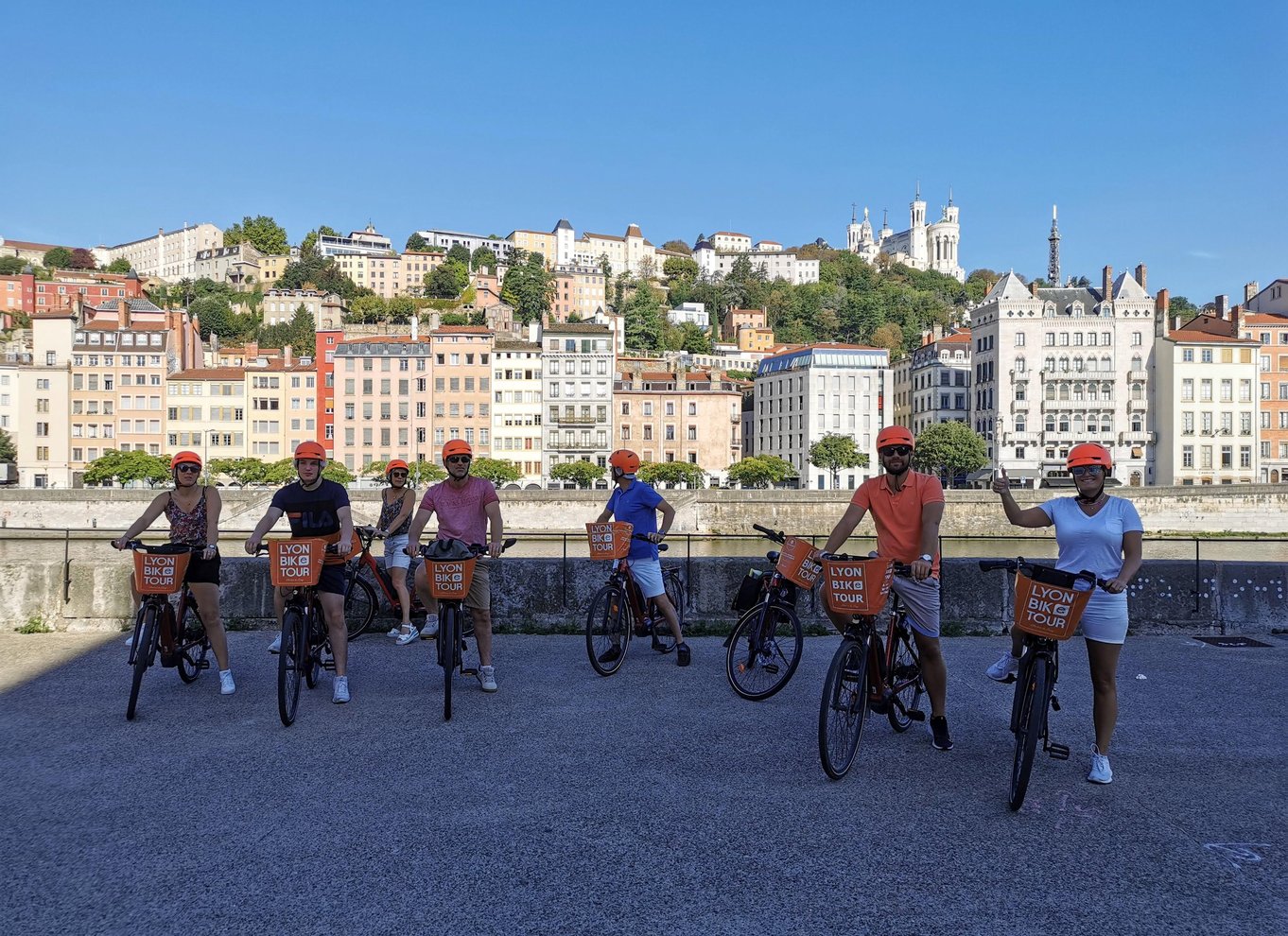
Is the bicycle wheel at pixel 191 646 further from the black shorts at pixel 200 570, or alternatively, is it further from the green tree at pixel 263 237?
the green tree at pixel 263 237

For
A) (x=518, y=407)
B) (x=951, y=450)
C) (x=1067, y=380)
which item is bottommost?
(x=951, y=450)

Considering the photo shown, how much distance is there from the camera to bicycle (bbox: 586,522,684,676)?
27.7ft

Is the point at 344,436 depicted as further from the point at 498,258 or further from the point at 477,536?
the point at 498,258

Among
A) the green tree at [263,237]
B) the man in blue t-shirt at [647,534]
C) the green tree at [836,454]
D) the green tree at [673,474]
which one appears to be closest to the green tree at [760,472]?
the green tree at [673,474]

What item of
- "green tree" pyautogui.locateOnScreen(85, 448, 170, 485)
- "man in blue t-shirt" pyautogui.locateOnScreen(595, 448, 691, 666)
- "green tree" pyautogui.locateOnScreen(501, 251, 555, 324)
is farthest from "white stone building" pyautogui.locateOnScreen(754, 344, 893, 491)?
"man in blue t-shirt" pyautogui.locateOnScreen(595, 448, 691, 666)

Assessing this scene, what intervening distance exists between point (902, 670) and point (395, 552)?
5903 millimetres

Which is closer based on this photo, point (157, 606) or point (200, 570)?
point (157, 606)

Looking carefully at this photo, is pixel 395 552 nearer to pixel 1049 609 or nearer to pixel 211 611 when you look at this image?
pixel 211 611

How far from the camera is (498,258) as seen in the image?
19388 cm

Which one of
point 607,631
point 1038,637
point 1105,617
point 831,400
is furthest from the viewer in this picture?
point 831,400

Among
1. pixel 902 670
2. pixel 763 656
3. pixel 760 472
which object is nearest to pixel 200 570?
pixel 763 656

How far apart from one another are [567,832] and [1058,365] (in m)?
85.1

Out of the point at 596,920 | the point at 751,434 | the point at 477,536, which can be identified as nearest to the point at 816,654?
the point at 477,536

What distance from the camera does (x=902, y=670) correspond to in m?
6.45
